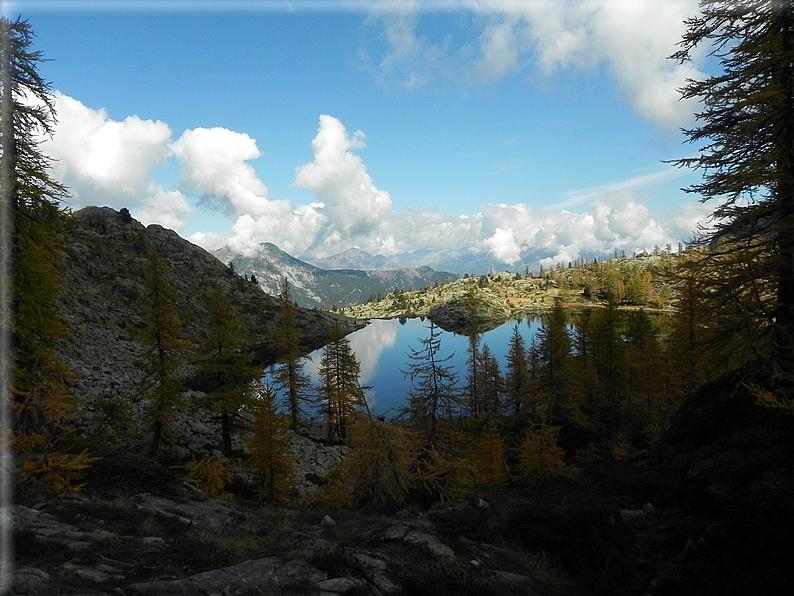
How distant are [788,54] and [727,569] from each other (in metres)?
14.0

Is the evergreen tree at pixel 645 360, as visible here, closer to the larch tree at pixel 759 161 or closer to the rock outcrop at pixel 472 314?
the larch tree at pixel 759 161

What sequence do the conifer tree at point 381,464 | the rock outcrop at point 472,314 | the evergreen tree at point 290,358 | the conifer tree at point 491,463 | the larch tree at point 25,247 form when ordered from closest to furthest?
the larch tree at point 25,247
the conifer tree at point 381,464
the conifer tree at point 491,463
the evergreen tree at point 290,358
the rock outcrop at point 472,314

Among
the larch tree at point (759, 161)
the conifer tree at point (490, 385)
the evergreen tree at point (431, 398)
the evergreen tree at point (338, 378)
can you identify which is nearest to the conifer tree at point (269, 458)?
the evergreen tree at point (431, 398)

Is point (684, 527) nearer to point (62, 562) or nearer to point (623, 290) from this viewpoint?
point (62, 562)

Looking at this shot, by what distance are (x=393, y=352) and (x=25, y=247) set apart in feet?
323

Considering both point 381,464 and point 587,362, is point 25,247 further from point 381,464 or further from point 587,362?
point 587,362

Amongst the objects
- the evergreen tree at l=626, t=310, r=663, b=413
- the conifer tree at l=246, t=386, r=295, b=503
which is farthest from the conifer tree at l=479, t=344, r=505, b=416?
the conifer tree at l=246, t=386, r=295, b=503

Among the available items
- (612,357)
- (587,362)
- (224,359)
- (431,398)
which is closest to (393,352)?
(587,362)

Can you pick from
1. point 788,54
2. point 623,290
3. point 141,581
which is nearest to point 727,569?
point 141,581

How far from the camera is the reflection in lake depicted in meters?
65.3

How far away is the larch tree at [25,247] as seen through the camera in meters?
12.7

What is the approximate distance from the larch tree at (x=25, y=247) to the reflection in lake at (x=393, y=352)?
875 inches

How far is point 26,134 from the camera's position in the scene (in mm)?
13906

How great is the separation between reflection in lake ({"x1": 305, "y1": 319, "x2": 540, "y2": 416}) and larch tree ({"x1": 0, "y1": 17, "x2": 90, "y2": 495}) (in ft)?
72.9
